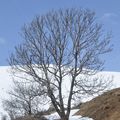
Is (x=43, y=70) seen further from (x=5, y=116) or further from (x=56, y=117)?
(x=5, y=116)

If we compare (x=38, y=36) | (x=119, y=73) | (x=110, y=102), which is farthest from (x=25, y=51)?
(x=119, y=73)

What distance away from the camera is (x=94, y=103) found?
3675cm

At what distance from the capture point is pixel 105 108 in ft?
109

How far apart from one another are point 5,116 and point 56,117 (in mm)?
18858

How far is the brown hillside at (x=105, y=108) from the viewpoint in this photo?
31.8 meters

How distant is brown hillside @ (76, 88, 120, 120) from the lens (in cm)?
3175

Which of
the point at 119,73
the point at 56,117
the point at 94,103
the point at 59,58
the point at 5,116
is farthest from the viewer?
the point at 119,73

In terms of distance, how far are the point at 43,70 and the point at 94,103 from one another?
572 cm

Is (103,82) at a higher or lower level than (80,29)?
lower

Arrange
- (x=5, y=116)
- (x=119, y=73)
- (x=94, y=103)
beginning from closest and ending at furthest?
(x=94, y=103) → (x=5, y=116) → (x=119, y=73)

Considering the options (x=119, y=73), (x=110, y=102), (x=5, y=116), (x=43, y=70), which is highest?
(x=119, y=73)

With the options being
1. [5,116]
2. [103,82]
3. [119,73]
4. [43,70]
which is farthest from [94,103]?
[119,73]

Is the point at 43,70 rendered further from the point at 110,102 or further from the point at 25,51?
the point at 110,102

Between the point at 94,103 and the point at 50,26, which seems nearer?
the point at 50,26
